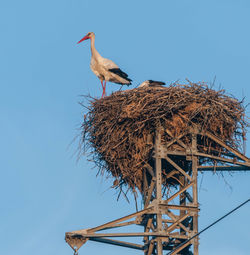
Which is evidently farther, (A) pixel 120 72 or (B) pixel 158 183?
(A) pixel 120 72

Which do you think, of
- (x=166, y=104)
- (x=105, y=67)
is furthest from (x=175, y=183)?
(x=105, y=67)

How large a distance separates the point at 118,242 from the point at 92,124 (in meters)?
2.63

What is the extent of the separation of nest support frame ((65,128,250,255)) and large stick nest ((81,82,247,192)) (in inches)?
8.6

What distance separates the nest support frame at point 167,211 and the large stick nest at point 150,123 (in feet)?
0.72

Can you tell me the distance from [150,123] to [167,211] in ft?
5.99

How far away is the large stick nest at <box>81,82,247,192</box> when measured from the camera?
1335cm

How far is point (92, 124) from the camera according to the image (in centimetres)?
1432

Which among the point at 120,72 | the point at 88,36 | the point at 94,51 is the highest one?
the point at 88,36

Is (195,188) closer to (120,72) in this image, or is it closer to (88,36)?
(120,72)

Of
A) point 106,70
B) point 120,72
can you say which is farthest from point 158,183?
point 106,70

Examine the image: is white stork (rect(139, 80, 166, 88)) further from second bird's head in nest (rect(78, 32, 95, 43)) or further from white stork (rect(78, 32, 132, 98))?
second bird's head in nest (rect(78, 32, 95, 43))

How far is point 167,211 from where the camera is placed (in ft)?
41.3

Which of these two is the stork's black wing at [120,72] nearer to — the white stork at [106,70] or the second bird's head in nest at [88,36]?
the white stork at [106,70]

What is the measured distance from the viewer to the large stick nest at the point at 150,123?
13.4 meters
